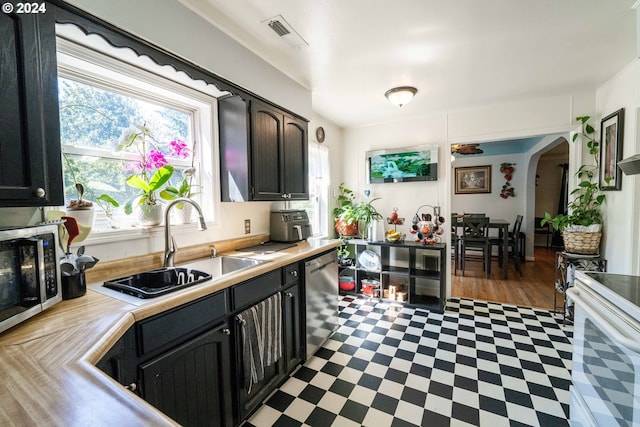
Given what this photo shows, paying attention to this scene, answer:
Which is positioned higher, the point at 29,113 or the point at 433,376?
the point at 29,113

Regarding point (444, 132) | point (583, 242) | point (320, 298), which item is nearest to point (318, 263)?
point (320, 298)

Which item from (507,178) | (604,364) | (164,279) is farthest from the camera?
(507,178)

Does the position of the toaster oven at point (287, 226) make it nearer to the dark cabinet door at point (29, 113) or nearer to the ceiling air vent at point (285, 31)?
the ceiling air vent at point (285, 31)

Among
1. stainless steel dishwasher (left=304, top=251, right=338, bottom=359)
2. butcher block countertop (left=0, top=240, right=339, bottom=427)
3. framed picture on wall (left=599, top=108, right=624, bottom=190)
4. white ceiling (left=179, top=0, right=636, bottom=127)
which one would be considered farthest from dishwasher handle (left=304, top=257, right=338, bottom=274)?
framed picture on wall (left=599, top=108, right=624, bottom=190)

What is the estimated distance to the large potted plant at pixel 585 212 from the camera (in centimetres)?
254

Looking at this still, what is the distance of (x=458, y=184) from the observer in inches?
248

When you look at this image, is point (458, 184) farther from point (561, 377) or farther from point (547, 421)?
point (547, 421)

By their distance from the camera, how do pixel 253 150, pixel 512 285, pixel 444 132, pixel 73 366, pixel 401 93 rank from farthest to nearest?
pixel 512 285 < pixel 444 132 < pixel 401 93 < pixel 253 150 < pixel 73 366

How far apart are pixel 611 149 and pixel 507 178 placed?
147 inches

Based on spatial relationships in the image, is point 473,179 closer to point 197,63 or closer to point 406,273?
point 406,273

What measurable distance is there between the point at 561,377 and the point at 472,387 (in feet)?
2.19

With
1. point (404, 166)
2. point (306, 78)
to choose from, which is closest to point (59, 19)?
point (306, 78)

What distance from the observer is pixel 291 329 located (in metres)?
1.92

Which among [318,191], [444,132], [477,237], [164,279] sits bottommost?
[477,237]
